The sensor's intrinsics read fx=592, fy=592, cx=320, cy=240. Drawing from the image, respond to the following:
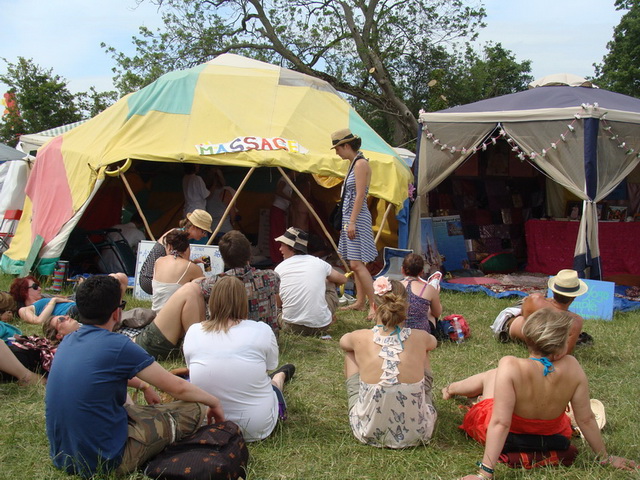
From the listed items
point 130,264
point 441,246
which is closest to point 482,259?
point 441,246

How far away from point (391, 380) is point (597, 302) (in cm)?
435

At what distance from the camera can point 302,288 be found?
5309 mm

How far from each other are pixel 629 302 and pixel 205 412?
581 cm

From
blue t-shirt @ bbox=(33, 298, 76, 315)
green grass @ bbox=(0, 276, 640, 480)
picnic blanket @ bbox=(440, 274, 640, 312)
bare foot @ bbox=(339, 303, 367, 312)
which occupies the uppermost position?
blue t-shirt @ bbox=(33, 298, 76, 315)

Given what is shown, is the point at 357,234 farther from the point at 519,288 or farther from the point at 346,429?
the point at 346,429

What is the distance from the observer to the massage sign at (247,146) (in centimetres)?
747

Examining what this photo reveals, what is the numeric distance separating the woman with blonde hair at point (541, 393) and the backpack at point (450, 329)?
2405 millimetres

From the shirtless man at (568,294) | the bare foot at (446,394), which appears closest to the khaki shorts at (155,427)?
the bare foot at (446,394)

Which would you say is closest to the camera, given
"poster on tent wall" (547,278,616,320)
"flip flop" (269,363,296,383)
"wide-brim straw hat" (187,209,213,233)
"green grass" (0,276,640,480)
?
"green grass" (0,276,640,480)

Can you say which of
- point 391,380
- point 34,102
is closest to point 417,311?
point 391,380

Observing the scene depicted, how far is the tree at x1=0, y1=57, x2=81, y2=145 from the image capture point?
20.5m

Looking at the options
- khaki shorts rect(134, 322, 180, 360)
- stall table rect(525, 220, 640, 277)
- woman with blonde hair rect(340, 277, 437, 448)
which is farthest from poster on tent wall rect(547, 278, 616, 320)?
khaki shorts rect(134, 322, 180, 360)

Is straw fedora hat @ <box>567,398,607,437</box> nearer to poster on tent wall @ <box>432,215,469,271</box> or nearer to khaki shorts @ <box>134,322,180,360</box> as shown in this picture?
khaki shorts @ <box>134,322,180,360</box>

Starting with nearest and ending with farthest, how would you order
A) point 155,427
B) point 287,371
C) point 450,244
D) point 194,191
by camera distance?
1. point 155,427
2. point 287,371
3. point 194,191
4. point 450,244
